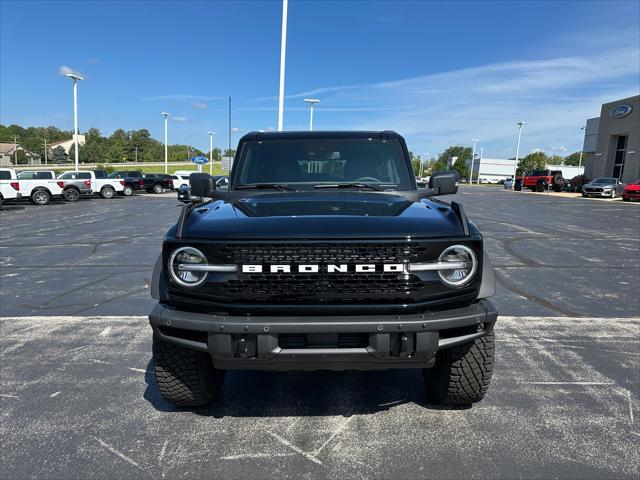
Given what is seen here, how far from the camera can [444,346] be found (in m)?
2.47

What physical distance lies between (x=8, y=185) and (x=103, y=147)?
10170 centimetres

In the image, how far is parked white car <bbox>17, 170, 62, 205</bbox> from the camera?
2266 cm

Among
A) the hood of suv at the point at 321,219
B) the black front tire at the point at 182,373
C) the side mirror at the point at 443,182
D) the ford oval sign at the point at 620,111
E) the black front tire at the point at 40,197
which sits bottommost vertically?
the black front tire at the point at 40,197

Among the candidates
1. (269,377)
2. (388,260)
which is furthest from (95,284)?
(388,260)


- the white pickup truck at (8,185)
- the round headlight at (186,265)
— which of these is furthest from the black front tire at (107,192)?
the round headlight at (186,265)

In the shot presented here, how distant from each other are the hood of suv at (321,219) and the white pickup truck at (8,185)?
2279 cm

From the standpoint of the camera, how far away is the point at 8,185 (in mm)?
21328

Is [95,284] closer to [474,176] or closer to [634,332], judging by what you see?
[634,332]

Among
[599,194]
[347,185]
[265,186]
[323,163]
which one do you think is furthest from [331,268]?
[599,194]

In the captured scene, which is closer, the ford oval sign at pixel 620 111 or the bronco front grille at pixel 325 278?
the bronco front grille at pixel 325 278

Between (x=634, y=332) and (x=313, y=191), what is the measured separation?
147 inches

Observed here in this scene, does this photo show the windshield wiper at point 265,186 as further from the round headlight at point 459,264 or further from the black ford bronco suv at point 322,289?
the round headlight at point 459,264

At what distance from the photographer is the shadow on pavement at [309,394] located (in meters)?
3.10

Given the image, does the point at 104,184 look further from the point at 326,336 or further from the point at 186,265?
the point at 326,336
